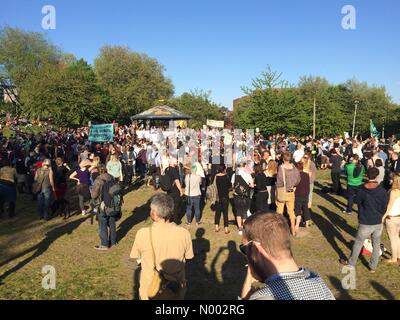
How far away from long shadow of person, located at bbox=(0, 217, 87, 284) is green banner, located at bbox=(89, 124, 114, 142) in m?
10.0

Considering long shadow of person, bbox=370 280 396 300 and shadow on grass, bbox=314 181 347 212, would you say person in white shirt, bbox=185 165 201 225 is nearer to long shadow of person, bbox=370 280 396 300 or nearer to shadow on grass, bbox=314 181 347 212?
long shadow of person, bbox=370 280 396 300

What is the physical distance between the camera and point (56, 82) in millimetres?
31953

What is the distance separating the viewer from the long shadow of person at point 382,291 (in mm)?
6208

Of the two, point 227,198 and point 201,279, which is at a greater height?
point 227,198

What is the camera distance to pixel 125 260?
801 cm

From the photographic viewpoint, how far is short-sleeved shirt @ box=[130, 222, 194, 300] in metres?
4.11

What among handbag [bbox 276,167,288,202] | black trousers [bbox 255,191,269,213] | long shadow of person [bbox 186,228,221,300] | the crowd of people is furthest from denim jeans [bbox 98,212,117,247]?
handbag [bbox 276,167,288,202]

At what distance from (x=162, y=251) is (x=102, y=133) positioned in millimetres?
17644

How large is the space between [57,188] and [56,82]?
23.3 metres

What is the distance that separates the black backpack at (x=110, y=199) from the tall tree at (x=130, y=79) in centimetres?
4954

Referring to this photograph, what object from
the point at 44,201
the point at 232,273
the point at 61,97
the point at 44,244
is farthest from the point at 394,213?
the point at 61,97

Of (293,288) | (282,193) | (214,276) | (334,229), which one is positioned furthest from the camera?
(334,229)

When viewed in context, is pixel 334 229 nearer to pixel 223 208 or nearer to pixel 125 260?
pixel 223 208
